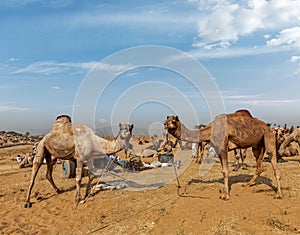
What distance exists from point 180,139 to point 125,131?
2059 millimetres

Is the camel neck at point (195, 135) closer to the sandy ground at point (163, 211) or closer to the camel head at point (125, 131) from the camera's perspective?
the sandy ground at point (163, 211)

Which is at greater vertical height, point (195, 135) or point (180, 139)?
point (195, 135)

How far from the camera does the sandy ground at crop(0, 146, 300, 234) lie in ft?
22.5

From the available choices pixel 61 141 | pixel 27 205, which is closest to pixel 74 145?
pixel 61 141

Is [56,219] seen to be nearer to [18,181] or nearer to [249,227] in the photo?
[249,227]

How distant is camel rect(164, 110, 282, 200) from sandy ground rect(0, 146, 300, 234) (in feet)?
3.09

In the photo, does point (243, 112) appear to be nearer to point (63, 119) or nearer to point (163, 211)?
point (163, 211)

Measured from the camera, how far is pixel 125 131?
10.3 metres

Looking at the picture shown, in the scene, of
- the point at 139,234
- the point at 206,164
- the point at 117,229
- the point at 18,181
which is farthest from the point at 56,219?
the point at 206,164

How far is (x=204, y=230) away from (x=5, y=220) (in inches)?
224

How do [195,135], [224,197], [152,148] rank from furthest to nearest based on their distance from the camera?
1. [152,148]
2. [195,135]
3. [224,197]

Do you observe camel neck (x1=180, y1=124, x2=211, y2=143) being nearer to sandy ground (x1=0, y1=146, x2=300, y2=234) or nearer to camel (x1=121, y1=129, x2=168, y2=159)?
sandy ground (x1=0, y1=146, x2=300, y2=234)

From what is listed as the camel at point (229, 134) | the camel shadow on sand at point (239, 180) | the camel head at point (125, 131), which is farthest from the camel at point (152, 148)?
the camel at point (229, 134)

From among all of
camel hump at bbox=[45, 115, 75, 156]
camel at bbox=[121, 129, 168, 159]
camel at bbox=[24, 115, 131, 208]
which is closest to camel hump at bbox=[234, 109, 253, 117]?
camel at bbox=[24, 115, 131, 208]
